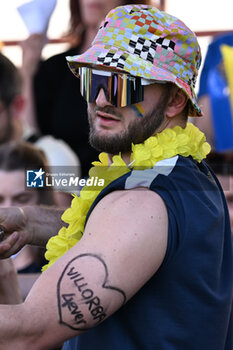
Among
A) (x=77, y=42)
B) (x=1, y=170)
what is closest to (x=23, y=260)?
(x=1, y=170)

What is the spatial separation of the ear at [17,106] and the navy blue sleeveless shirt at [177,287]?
2.39 meters

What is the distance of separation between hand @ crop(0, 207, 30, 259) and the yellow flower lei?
0.93ft

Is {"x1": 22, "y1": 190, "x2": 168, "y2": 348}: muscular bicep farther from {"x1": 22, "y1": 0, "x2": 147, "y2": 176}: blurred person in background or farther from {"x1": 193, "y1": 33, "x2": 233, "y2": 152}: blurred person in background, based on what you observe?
{"x1": 22, "y1": 0, "x2": 147, "y2": 176}: blurred person in background

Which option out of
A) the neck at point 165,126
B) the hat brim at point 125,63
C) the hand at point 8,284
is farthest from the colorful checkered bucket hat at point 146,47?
the hand at point 8,284

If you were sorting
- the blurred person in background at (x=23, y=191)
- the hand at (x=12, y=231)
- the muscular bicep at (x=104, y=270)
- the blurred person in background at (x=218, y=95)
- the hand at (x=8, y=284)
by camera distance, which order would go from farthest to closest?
the blurred person in background at (x=218, y=95) → the blurred person in background at (x=23, y=191) → the hand at (x=8, y=284) → the hand at (x=12, y=231) → the muscular bicep at (x=104, y=270)

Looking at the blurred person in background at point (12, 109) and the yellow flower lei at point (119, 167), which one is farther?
the blurred person in background at point (12, 109)

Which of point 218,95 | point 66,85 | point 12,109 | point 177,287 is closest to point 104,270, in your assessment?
point 177,287

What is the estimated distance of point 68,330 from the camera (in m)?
1.94

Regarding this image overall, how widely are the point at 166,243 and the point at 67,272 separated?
29 cm

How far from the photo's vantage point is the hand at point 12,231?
8.43ft

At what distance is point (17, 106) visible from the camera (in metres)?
4.44

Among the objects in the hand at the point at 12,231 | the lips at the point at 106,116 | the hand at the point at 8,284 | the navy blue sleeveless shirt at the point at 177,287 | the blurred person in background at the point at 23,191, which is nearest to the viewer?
the navy blue sleeveless shirt at the point at 177,287

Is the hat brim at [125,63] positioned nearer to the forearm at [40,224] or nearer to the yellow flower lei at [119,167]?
the yellow flower lei at [119,167]

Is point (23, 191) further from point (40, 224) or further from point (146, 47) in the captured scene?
point (146, 47)
